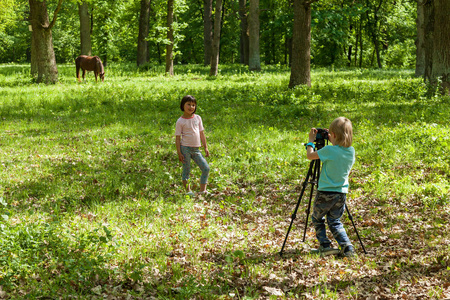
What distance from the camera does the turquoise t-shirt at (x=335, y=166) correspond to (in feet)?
16.8

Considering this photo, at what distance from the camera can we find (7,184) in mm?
8062

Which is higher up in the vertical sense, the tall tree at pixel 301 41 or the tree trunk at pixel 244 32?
the tree trunk at pixel 244 32

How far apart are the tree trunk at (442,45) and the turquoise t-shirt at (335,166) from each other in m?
12.3

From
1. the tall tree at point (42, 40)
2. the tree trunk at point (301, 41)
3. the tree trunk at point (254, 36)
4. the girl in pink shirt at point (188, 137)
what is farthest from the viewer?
the tree trunk at point (254, 36)

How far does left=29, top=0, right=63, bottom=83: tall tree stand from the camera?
19812mm

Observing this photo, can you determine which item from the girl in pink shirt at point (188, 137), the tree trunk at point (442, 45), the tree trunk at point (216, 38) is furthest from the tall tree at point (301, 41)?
the girl in pink shirt at point (188, 137)

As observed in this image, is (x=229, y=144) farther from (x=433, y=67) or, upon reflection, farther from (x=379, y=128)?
(x=433, y=67)

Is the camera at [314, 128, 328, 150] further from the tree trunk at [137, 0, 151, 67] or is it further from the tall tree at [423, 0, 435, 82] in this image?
the tree trunk at [137, 0, 151, 67]

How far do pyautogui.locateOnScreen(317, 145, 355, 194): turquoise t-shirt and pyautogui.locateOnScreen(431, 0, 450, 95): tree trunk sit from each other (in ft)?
40.5

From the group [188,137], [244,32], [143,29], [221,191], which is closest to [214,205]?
[221,191]

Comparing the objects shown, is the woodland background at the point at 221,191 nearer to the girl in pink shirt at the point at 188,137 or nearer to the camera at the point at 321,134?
the girl in pink shirt at the point at 188,137

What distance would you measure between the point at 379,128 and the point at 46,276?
386 inches

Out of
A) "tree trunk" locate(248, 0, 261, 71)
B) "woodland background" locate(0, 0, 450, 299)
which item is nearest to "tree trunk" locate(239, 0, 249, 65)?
"tree trunk" locate(248, 0, 261, 71)

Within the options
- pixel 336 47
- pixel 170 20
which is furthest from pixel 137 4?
pixel 336 47
